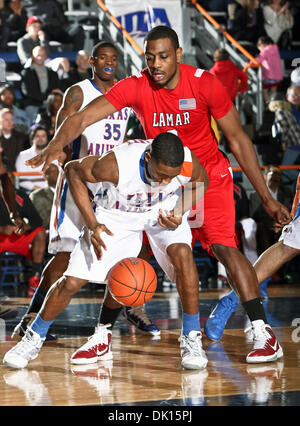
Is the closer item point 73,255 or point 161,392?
point 161,392

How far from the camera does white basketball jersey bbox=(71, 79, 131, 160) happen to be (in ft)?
20.2

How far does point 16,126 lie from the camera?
1155cm

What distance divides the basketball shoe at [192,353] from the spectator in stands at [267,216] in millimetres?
4950

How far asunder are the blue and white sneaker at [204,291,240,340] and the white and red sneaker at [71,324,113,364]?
883 millimetres

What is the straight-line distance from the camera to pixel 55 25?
13727 millimetres

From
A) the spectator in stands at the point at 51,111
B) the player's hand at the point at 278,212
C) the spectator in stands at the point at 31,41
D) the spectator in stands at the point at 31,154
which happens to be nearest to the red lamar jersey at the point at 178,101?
the player's hand at the point at 278,212

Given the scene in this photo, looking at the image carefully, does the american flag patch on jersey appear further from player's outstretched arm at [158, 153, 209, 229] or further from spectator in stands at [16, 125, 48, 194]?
spectator in stands at [16, 125, 48, 194]

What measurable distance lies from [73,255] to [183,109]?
4.00 ft

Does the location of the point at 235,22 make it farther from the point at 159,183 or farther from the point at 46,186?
the point at 159,183

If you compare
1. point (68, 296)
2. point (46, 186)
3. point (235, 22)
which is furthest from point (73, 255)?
point (235, 22)

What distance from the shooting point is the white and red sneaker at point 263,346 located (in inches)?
195

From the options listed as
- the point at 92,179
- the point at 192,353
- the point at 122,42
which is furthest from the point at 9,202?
the point at 122,42

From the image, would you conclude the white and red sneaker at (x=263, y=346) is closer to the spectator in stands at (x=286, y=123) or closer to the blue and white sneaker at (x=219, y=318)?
the blue and white sneaker at (x=219, y=318)

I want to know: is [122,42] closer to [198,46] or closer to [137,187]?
[198,46]
